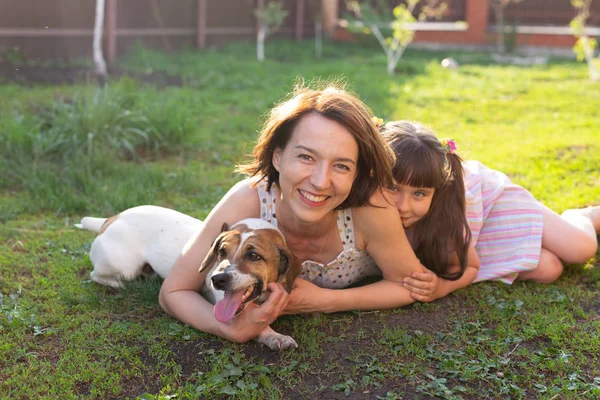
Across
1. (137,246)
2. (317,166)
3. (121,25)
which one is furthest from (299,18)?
(317,166)

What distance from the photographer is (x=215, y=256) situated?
340 centimetres

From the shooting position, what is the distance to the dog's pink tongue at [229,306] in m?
3.18

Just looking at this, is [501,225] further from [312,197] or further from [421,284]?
[312,197]

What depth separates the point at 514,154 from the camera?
297 inches

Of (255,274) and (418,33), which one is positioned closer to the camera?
(255,274)

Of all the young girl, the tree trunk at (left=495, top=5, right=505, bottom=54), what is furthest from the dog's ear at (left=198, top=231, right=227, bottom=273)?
the tree trunk at (left=495, top=5, right=505, bottom=54)

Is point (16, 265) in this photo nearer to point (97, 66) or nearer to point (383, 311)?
point (383, 311)

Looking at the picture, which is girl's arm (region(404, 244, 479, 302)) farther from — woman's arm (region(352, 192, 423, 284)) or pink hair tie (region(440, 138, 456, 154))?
pink hair tie (region(440, 138, 456, 154))

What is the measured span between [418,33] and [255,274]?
19.4 meters

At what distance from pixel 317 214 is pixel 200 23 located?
43.7 feet

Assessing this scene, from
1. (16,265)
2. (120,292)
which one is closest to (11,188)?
(16,265)

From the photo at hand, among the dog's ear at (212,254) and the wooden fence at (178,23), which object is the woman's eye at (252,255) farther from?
the wooden fence at (178,23)

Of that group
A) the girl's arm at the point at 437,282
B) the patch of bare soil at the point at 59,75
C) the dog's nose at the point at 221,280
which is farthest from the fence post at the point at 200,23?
the dog's nose at the point at 221,280

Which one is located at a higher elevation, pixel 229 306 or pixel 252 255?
pixel 252 255
